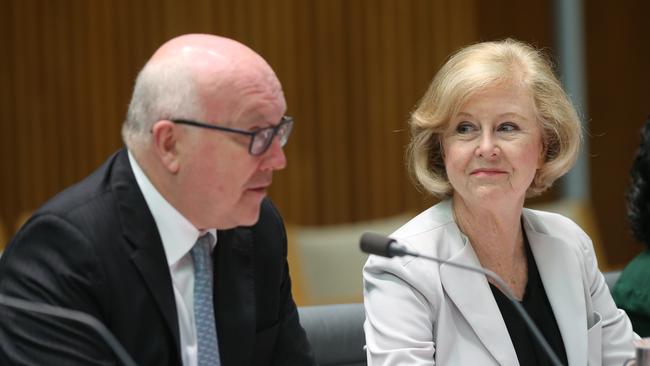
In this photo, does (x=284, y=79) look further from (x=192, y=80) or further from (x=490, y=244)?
(x=192, y=80)

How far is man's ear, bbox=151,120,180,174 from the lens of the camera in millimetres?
2096

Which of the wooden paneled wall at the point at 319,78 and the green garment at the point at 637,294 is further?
the wooden paneled wall at the point at 319,78

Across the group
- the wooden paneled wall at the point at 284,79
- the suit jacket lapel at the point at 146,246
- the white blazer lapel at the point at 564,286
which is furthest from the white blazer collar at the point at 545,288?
the wooden paneled wall at the point at 284,79

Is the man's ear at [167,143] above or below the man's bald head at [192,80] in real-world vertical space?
below

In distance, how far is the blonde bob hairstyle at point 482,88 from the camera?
8.95 ft

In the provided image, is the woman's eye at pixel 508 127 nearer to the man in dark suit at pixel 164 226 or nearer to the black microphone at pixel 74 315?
the man in dark suit at pixel 164 226

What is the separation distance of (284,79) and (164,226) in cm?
367

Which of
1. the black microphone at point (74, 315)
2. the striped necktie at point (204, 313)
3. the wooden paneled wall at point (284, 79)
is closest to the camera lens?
the black microphone at point (74, 315)

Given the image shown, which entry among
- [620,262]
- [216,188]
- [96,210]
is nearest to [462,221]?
[216,188]

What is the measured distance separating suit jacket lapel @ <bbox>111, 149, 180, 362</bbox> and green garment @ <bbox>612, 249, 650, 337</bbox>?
1540 millimetres

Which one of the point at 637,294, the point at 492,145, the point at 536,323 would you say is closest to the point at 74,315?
the point at 492,145

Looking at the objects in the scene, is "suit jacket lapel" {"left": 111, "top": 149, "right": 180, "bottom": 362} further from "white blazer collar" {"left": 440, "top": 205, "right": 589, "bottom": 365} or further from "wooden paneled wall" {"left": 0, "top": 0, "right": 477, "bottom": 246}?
"wooden paneled wall" {"left": 0, "top": 0, "right": 477, "bottom": 246}

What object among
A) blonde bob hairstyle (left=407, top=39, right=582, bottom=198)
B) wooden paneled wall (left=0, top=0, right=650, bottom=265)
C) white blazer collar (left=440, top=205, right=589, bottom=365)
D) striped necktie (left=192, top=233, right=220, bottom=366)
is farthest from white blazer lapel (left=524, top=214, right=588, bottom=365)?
wooden paneled wall (left=0, top=0, right=650, bottom=265)

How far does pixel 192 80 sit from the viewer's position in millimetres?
2078
